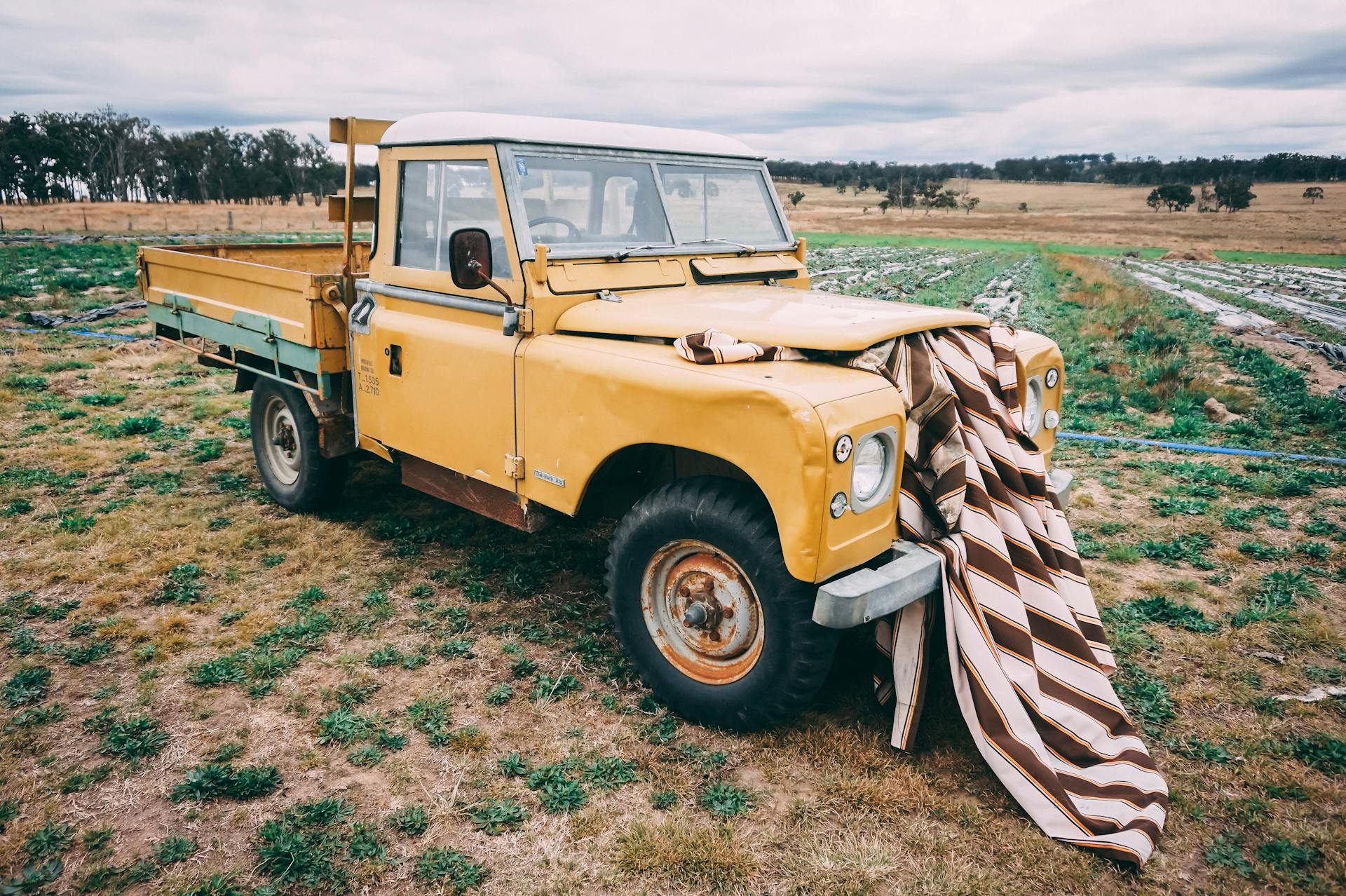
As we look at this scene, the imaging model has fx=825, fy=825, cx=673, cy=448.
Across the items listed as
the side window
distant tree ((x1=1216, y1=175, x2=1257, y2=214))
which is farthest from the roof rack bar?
distant tree ((x1=1216, y1=175, x2=1257, y2=214))

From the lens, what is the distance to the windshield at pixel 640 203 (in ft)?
13.5

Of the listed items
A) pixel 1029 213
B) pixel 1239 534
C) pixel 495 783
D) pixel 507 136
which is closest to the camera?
pixel 495 783

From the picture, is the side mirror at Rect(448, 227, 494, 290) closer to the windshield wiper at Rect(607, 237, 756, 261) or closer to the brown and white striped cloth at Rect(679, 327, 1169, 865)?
the windshield wiper at Rect(607, 237, 756, 261)

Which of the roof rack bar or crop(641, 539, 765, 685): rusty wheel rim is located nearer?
crop(641, 539, 765, 685): rusty wheel rim

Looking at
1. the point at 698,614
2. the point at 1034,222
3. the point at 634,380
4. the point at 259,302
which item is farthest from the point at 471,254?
the point at 1034,222

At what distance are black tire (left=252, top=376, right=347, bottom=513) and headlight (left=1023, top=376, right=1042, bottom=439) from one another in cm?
432

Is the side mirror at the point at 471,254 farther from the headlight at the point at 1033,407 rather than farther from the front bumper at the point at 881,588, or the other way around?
the headlight at the point at 1033,407

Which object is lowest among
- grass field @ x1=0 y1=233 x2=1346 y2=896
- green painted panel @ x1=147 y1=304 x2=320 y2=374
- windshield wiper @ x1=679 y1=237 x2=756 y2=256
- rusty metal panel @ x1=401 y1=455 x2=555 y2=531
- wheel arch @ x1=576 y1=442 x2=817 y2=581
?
grass field @ x1=0 y1=233 x2=1346 y2=896

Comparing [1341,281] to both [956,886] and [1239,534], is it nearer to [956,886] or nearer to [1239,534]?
[1239,534]

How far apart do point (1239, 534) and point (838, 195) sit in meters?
112

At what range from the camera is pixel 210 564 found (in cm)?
499

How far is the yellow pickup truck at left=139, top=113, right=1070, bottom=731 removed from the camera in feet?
10.1

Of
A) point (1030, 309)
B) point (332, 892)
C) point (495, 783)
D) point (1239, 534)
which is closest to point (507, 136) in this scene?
point (495, 783)

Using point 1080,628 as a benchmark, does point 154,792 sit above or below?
below
